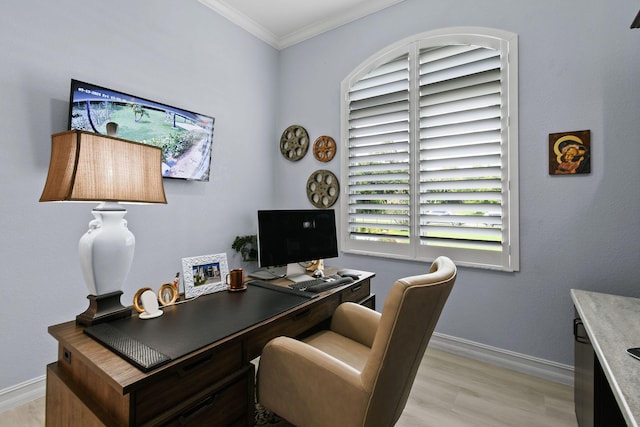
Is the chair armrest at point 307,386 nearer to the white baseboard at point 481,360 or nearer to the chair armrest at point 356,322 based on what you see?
the chair armrest at point 356,322

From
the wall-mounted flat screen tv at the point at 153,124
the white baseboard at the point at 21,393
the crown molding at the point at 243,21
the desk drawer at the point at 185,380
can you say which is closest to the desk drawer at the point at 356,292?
the desk drawer at the point at 185,380

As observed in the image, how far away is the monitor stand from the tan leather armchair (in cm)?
69

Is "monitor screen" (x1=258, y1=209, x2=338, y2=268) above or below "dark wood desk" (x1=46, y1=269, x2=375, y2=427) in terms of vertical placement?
above

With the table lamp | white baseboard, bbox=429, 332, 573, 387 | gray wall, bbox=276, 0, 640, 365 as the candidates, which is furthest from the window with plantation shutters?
the table lamp

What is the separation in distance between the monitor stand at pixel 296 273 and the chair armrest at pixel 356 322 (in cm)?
32

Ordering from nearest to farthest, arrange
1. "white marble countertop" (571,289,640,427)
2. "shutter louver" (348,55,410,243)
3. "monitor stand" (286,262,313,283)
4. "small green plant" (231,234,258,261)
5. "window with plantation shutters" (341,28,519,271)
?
"white marble countertop" (571,289,640,427) < "monitor stand" (286,262,313,283) < "window with plantation shutters" (341,28,519,271) < "shutter louver" (348,55,410,243) < "small green plant" (231,234,258,261)

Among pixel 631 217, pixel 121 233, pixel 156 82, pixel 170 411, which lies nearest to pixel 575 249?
pixel 631 217

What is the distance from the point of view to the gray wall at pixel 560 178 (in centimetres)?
188

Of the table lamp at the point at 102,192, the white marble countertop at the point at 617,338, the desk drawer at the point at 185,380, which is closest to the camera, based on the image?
the white marble countertop at the point at 617,338

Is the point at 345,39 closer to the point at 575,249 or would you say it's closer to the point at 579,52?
the point at 579,52

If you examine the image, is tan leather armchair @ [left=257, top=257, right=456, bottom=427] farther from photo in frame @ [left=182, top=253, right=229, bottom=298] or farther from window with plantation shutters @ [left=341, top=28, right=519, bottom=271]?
window with plantation shutters @ [left=341, top=28, right=519, bottom=271]

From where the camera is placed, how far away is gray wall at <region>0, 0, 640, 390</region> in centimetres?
180

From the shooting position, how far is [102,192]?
1178 mm

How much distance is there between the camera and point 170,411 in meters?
0.98
